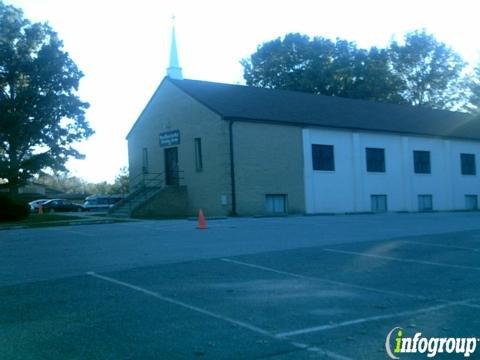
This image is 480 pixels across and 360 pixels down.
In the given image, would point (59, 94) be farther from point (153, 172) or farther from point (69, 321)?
point (69, 321)

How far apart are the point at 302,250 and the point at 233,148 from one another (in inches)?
602

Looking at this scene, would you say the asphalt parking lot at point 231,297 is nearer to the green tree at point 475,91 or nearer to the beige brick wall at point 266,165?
the beige brick wall at point 266,165

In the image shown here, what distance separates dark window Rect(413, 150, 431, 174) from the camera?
117 ft

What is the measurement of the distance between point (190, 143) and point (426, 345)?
24735 millimetres

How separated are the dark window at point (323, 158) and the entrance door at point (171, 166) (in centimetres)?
730

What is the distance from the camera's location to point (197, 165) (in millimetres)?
29766

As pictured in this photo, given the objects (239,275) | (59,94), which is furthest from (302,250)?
(59,94)

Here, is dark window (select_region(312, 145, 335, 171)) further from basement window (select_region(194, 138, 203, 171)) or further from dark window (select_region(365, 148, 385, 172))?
basement window (select_region(194, 138, 203, 171))

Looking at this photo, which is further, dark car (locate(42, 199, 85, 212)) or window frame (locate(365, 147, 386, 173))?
dark car (locate(42, 199, 85, 212))

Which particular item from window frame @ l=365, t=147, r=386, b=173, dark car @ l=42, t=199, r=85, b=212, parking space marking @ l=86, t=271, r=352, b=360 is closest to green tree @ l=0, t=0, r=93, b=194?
dark car @ l=42, t=199, r=85, b=212

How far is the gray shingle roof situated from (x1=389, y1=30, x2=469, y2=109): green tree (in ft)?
62.4

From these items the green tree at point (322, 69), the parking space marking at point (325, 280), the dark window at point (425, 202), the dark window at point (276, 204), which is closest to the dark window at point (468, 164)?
the dark window at point (425, 202)

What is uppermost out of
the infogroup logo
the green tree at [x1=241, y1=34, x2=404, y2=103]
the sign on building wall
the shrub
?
the green tree at [x1=241, y1=34, x2=404, y2=103]

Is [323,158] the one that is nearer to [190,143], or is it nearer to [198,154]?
[198,154]
